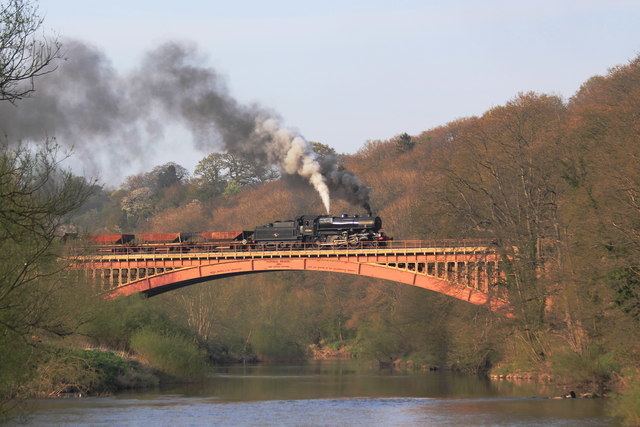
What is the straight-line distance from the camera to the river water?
4534 cm

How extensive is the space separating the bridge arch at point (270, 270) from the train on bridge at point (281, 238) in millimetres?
2690

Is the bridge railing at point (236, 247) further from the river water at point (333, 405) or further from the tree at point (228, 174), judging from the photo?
the tree at point (228, 174)

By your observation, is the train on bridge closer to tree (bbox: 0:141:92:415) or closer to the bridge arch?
the bridge arch

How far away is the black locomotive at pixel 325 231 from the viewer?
Result: 8512cm

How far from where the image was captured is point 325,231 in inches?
3442

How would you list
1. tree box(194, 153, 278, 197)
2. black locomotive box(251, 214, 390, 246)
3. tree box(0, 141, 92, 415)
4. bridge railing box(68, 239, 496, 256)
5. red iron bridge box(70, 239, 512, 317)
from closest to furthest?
tree box(0, 141, 92, 415) → red iron bridge box(70, 239, 512, 317) → bridge railing box(68, 239, 496, 256) → black locomotive box(251, 214, 390, 246) → tree box(194, 153, 278, 197)

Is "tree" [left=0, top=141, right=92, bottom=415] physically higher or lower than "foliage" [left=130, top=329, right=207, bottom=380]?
higher

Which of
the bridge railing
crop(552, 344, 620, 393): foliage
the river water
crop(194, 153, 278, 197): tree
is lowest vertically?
the river water

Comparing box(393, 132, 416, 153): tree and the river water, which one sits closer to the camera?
the river water

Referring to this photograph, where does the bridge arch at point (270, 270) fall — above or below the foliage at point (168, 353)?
above

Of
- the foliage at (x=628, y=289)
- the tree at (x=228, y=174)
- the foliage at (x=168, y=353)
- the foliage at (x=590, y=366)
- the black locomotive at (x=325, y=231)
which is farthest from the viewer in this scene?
the tree at (x=228, y=174)

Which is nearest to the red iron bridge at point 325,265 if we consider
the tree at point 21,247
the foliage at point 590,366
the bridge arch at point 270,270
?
the bridge arch at point 270,270

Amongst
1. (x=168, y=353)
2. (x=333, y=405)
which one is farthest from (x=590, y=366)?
(x=168, y=353)

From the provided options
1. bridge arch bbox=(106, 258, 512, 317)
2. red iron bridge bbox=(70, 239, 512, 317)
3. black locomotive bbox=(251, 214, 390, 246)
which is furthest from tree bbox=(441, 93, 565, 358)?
black locomotive bbox=(251, 214, 390, 246)
